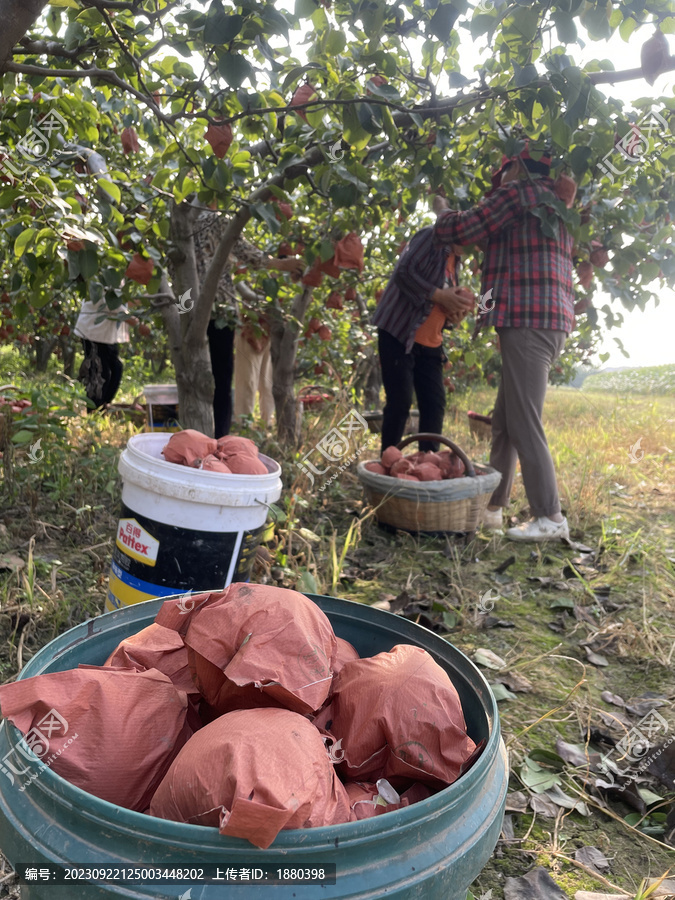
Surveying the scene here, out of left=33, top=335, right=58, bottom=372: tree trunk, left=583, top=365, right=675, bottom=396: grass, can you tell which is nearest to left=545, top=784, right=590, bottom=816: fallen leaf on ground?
left=33, top=335, right=58, bottom=372: tree trunk

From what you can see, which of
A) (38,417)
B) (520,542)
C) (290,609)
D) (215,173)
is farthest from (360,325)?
(290,609)

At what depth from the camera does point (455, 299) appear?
116 inches

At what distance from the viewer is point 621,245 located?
10.1 feet

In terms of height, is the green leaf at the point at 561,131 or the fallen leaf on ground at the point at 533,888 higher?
the green leaf at the point at 561,131

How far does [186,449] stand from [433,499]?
135 cm

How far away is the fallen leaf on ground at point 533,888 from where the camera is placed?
107cm

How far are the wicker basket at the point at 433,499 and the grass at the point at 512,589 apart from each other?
0.10 metres

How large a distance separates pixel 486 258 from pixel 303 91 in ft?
4.49

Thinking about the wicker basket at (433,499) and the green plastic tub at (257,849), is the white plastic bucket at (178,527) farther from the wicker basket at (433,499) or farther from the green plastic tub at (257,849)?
the wicker basket at (433,499)

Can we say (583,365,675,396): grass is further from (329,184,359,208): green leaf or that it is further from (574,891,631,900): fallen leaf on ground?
(574,891,631,900): fallen leaf on ground

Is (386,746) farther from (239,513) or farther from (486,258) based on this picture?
(486,258)

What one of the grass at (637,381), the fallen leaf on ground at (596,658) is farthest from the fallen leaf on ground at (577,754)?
the grass at (637,381)

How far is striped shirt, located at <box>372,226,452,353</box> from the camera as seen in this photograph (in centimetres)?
305

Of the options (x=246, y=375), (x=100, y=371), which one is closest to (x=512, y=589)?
(x=246, y=375)
